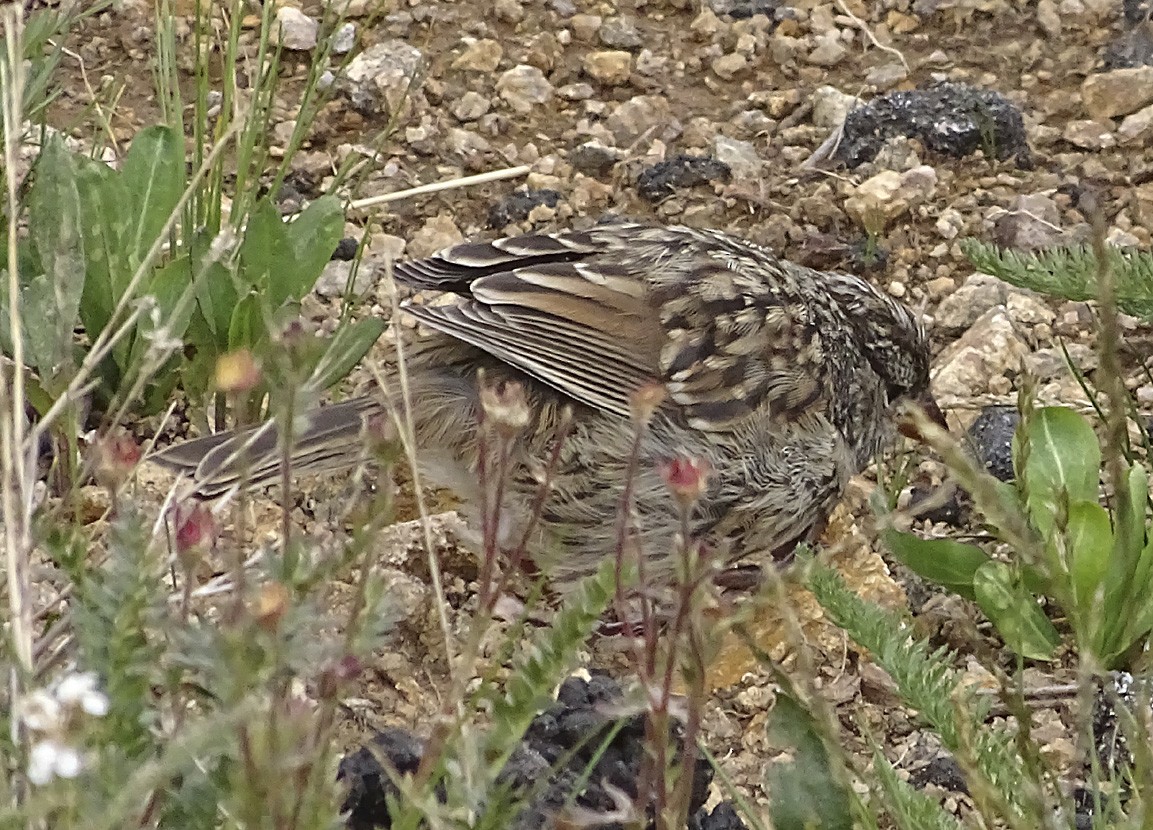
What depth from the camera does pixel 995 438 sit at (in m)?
4.13

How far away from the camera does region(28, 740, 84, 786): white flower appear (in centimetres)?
118

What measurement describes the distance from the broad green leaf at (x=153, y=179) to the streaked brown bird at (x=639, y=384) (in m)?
0.56

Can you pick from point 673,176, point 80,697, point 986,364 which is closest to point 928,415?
point 986,364

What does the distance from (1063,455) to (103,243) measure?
6.99 feet

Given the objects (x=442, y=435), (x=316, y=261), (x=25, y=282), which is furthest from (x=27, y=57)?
(x=442, y=435)

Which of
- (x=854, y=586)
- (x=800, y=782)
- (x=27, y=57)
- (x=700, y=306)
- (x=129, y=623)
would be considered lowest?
(x=854, y=586)

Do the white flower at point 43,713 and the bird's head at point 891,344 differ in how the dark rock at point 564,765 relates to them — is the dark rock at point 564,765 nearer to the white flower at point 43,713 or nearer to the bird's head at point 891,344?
the white flower at point 43,713

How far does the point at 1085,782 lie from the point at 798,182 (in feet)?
8.74

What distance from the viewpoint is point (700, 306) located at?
13.3ft

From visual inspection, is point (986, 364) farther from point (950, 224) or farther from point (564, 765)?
point (564, 765)

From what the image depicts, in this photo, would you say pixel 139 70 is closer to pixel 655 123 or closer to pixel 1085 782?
pixel 655 123

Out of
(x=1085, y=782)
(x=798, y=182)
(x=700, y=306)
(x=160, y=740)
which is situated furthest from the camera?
(x=798, y=182)

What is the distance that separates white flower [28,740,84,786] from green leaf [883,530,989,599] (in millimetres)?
2390

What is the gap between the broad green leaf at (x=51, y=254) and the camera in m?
3.30
